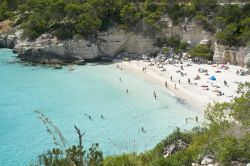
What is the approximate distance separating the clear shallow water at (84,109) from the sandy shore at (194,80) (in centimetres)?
147

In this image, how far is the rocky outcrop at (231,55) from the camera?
54.8 metres

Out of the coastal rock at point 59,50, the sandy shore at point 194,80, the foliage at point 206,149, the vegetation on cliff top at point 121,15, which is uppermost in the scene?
the vegetation on cliff top at point 121,15

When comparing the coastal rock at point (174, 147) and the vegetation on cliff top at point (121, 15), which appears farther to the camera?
the vegetation on cliff top at point (121, 15)

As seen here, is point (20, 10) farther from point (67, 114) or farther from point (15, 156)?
point (15, 156)

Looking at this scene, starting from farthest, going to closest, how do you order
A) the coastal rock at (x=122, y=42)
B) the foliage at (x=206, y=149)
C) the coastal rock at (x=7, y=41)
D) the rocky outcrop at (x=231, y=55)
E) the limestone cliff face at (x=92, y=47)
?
the coastal rock at (x=7, y=41), the coastal rock at (x=122, y=42), the limestone cliff face at (x=92, y=47), the rocky outcrop at (x=231, y=55), the foliage at (x=206, y=149)

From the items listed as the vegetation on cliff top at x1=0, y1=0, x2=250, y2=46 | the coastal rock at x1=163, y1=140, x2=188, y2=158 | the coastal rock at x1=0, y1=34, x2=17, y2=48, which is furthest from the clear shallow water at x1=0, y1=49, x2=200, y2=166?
the coastal rock at x1=0, y1=34, x2=17, y2=48

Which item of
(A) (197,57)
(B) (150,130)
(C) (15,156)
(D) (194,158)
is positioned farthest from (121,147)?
(A) (197,57)

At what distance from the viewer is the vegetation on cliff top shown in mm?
59306

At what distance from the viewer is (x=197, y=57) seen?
5838 cm

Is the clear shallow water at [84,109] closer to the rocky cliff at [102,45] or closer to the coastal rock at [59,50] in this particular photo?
the coastal rock at [59,50]

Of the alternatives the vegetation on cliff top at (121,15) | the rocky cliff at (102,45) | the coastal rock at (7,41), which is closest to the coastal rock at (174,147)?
the vegetation on cliff top at (121,15)

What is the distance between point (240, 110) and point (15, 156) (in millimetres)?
16852

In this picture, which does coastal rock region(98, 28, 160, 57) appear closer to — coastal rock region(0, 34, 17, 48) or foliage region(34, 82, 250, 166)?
coastal rock region(0, 34, 17, 48)

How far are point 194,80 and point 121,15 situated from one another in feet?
57.4
